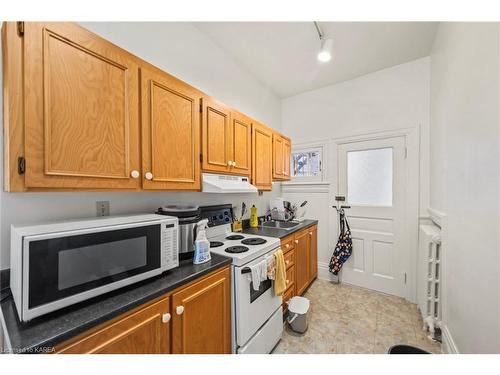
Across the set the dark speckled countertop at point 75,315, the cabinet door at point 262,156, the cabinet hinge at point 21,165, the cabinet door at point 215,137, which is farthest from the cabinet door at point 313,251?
the cabinet hinge at point 21,165

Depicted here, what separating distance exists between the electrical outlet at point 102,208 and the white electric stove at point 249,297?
74 centimetres

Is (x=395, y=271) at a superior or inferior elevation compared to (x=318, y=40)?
inferior

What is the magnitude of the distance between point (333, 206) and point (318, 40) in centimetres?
200

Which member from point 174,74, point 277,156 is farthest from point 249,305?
point 174,74

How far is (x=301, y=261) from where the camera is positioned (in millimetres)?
2393

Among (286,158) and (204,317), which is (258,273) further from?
(286,158)

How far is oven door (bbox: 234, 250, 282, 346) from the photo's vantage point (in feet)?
4.44

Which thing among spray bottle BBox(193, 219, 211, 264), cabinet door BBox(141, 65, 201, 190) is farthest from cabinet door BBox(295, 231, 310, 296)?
cabinet door BBox(141, 65, 201, 190)

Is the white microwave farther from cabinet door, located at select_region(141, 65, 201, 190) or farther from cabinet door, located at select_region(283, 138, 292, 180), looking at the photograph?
cabinet door, located at select_region(283, 138, 292, 180)

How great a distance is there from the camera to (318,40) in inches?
79.4

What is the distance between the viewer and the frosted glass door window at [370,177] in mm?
2518

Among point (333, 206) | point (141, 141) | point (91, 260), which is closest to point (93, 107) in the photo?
point (141, 141)

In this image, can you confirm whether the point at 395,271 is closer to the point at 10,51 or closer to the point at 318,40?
the point at 318,40

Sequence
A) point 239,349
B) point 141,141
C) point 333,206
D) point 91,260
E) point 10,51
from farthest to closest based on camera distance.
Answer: point 333,206 < point 239,349 < point 141,141 < point 91,260 < point 10,51
